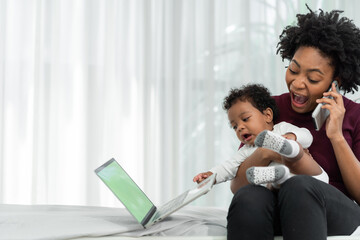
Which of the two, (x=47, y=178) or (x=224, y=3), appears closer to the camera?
(x=47, y=178)

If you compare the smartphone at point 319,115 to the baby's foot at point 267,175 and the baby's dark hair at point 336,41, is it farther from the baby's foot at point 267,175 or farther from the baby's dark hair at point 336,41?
the baby's foot at point 267,175

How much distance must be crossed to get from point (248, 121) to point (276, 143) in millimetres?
409

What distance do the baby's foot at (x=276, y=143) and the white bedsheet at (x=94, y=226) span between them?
0.25 metres

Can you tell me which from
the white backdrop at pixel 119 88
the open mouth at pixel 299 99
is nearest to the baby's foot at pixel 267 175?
the open mouth at pixel 299 99

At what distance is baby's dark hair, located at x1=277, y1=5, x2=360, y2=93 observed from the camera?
1551mm

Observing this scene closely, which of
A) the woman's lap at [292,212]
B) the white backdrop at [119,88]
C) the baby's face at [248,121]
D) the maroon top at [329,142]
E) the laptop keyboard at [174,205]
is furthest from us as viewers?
the white backdrop at [119,88]

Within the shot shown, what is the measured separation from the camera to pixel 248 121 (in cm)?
169

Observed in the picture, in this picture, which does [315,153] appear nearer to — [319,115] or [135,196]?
[319,115]

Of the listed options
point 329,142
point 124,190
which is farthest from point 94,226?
point 329,142

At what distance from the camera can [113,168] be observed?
148 centimetres

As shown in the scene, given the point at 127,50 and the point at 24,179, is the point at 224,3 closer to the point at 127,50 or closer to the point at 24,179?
the point at 127,50

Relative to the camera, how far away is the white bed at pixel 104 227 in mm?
1273

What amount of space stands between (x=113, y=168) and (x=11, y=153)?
5.48 feet

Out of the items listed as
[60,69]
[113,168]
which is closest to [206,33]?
[60,69]
